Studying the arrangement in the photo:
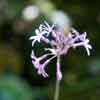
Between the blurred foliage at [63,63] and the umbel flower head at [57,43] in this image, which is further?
the blurred foliage at [63,63]

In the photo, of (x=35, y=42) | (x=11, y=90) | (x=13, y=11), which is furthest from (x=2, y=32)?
(x=35, y=42)

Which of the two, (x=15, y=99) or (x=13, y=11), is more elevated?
(x=13, y=11)

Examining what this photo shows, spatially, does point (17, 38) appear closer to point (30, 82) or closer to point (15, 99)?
point (30, 82)

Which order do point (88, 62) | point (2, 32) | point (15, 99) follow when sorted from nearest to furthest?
1. point (15, 99)
2. point (88, 62)
3. point (2, 32)

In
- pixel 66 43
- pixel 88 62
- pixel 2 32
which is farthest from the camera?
pixel 2 32

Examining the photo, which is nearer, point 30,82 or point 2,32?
point 30,82

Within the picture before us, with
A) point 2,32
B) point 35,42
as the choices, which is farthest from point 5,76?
point 35,42

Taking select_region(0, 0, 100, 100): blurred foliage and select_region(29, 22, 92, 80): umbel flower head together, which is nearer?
select_region(29, 22, 92, 80): umbel flower head

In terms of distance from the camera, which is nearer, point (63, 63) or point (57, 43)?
point (57, 43)

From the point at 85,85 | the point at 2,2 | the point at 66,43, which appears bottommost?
the point at 85,85

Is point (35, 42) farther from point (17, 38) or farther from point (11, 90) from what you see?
point (17, 38)
